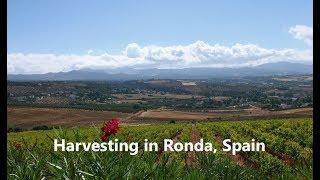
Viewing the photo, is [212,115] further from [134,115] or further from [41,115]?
[41,115]

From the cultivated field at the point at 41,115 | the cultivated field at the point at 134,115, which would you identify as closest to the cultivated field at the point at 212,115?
the cultivated field at the point at 134,115

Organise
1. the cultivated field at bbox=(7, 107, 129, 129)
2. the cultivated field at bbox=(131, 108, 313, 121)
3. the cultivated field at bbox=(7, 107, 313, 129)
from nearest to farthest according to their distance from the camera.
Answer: the cultivated field at bbox=(7, 107, 129, 129)
the cultivated field at bbox=(7, 107, 313, 129)
the cultivated field at bbox=(131, 108, 313, 121)

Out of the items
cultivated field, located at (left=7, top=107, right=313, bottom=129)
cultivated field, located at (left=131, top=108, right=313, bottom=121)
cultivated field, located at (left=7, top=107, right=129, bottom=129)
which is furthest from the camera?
cultivated field, located at (left=131, top=108, right=313, bottom=121)

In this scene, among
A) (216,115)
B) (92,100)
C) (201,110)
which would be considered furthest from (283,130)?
(92,100)

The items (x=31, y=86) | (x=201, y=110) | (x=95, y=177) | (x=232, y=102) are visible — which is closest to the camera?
(x=95, y=177)

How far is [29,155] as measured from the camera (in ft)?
10.8

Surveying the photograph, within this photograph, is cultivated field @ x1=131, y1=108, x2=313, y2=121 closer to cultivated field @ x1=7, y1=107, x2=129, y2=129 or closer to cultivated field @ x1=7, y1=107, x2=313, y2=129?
cultivated field @ x1=7, y1=107, x2=313, y2=129

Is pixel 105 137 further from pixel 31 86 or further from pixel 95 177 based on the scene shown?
pixel 31 86

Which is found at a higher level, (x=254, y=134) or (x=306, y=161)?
(x=306, y=161)

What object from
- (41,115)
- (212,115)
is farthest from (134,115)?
(41,115)

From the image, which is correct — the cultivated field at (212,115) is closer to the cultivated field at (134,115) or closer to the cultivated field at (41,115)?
the cultivated field at (134,115)

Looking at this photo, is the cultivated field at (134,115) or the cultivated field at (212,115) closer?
the cultivated field at (134,115)

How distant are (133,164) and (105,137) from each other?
A: 0.35 m

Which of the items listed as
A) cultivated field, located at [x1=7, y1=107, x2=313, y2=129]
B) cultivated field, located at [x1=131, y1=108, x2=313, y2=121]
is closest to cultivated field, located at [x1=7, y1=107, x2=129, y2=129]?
cultivated field, located at [x1=7, y1=107, x2=313, y2=129]
